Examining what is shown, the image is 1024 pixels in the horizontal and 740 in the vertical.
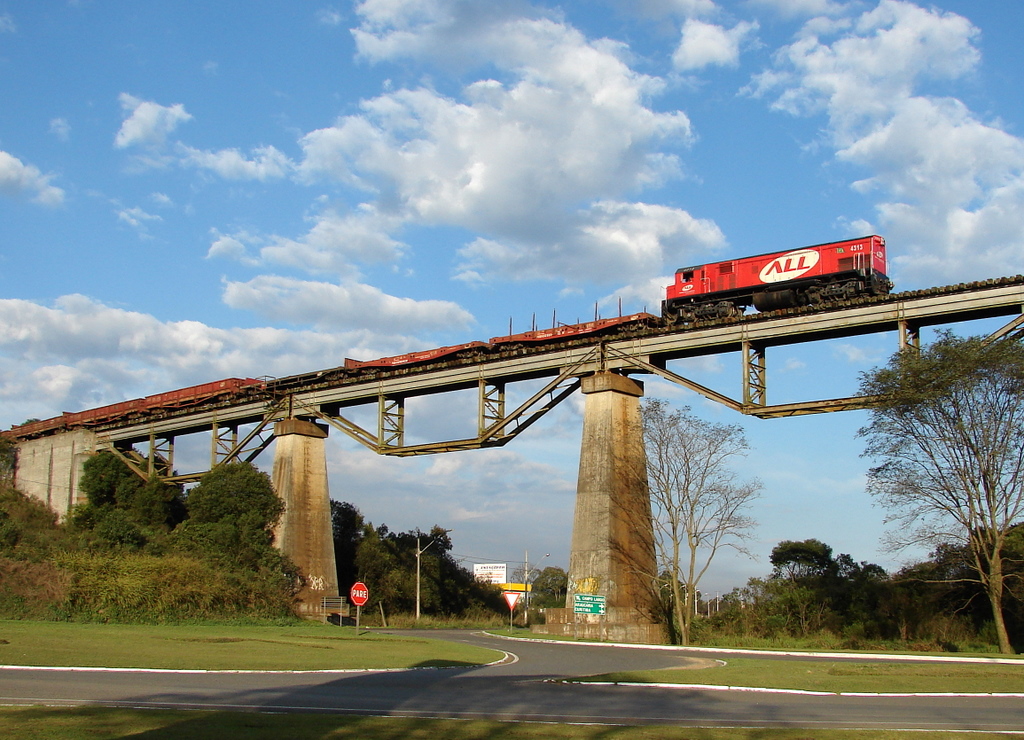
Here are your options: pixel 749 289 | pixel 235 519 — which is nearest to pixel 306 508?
pixel 235 519

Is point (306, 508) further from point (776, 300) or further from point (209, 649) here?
point (776, 300)

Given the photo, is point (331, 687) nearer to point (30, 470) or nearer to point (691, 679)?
point (691, 679)

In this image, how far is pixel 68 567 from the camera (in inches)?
1543

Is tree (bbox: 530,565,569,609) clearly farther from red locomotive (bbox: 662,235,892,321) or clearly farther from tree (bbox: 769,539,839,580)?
red locomotive (bbox: 662,235,892,321)

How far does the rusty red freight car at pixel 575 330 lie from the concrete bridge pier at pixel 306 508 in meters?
16.8

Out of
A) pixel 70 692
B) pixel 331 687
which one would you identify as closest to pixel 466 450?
pixel 331 687

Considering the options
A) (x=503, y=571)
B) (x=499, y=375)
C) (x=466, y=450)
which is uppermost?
(x=499, y=375)

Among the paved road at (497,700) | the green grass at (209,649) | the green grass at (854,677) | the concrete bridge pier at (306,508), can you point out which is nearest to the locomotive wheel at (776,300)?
the green grass at (854,677)

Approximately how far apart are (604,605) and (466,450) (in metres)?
12.2

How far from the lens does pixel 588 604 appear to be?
4041cm

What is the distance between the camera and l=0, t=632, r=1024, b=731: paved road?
46.2ft

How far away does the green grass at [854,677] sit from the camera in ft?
61.9

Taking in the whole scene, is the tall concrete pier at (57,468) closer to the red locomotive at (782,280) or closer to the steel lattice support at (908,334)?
the red locomotive at (782,280)

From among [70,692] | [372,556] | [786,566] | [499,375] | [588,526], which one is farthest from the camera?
[372,556]
